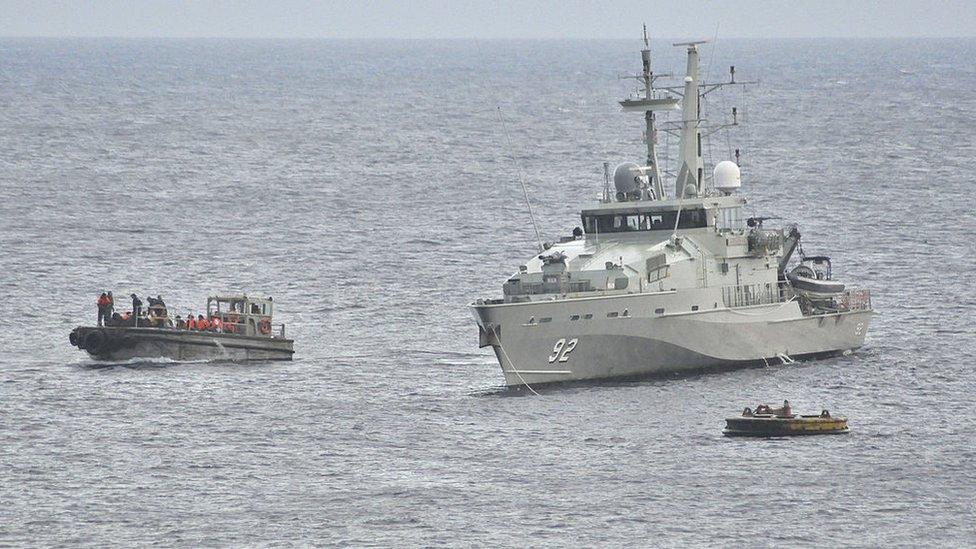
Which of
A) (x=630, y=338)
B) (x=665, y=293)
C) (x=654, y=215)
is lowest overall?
(x=630, y=338)

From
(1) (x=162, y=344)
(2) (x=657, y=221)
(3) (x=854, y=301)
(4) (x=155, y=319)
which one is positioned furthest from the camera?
(3) (x=854, y=301)

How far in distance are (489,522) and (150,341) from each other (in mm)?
28832

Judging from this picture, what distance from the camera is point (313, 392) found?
8294 centimetres

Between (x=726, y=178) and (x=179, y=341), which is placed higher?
(x=726, y=178)

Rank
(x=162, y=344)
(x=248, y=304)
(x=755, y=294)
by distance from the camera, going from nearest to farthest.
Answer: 1. (x=162, y=344)
2. (x=755, y=294)
3. (x=248, y=304)

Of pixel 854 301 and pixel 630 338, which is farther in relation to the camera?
pixel 854 301

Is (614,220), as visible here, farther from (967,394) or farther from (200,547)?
(200,547)

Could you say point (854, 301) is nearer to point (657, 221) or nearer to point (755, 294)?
point (755, 294)

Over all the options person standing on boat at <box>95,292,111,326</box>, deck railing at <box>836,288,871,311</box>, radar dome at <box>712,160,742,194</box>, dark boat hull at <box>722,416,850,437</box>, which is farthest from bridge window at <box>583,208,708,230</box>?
person standing on boat at <box>95,292,111,326</box>

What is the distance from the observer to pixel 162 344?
88.8 m

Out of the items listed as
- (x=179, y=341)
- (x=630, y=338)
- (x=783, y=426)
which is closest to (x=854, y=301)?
(x=630, y=338)

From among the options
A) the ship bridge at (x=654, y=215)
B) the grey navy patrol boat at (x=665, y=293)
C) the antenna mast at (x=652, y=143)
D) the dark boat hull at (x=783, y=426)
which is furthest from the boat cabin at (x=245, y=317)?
the dark boat hull at (x=783, y=426)

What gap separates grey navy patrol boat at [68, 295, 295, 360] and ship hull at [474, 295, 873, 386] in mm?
11323

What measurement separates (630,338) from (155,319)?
1980 centimetres
